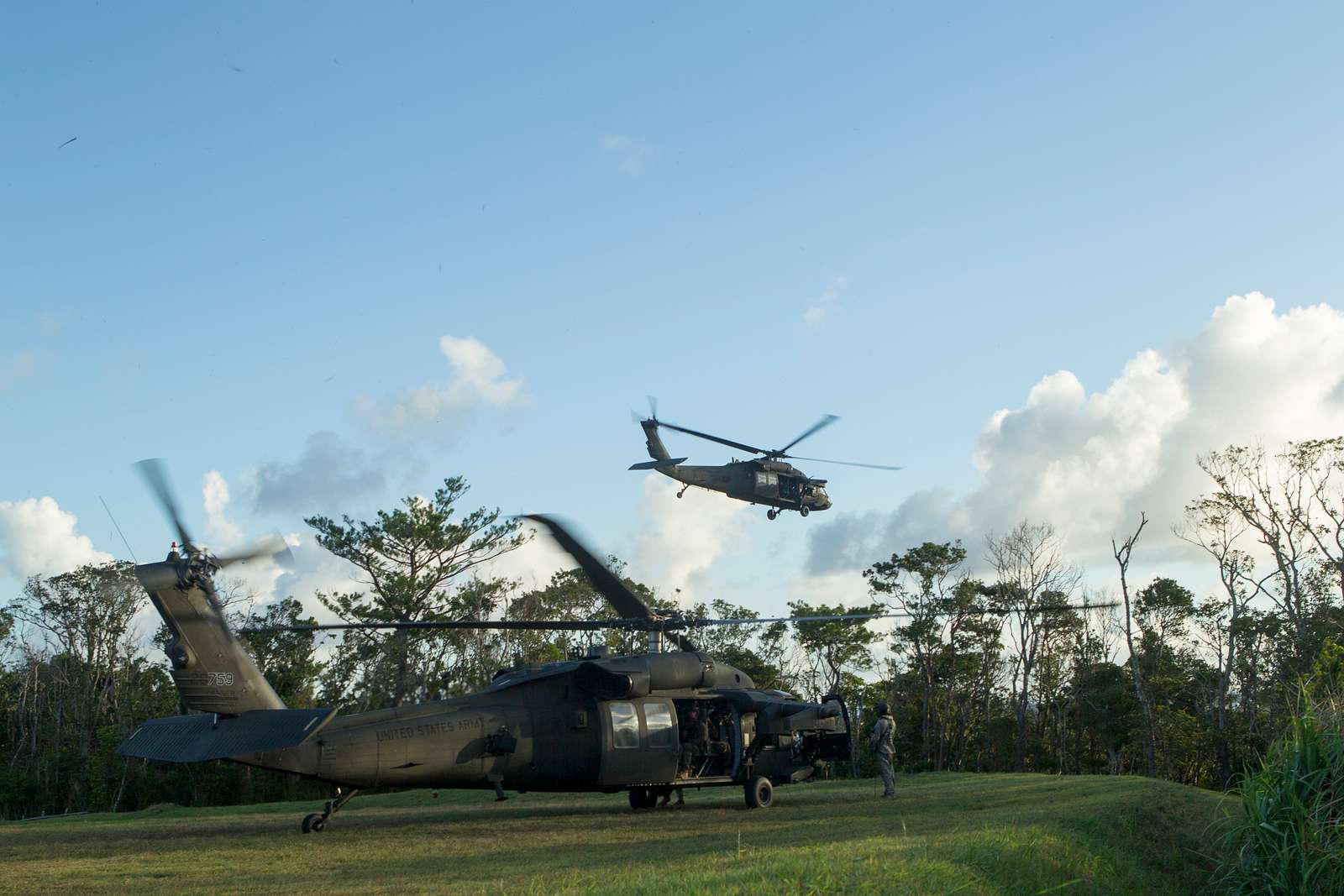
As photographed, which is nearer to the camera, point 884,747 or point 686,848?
point 686,848

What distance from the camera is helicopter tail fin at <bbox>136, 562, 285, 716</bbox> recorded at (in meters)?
13.9

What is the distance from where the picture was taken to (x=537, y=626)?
17.1 meters

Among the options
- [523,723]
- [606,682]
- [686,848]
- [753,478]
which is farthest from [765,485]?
[686,848]

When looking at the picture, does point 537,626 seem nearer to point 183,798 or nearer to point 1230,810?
point 1230,810

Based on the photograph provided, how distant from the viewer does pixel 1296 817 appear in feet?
35.5

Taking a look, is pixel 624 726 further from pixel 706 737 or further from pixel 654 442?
A: pixel 654 442

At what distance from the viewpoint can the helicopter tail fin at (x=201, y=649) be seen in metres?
13.9

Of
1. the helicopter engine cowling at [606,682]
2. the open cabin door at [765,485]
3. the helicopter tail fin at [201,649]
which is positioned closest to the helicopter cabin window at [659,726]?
the helicopter engine cowling at [606,682]

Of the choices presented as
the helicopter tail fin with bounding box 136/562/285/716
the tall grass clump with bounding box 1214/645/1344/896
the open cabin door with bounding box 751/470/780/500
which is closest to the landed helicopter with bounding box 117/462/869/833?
the helicopter tail fin with bounding box 136/562/285/716

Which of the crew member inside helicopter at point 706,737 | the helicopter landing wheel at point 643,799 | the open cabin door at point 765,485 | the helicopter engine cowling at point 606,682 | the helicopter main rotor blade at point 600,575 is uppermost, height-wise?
the open cabin door at point 765,485

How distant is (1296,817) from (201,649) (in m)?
13.2

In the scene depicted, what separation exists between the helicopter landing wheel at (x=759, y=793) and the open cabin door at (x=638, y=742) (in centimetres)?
144

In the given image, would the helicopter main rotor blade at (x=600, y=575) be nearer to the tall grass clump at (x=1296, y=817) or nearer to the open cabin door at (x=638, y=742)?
the open cabin door at (x=638, y=742)

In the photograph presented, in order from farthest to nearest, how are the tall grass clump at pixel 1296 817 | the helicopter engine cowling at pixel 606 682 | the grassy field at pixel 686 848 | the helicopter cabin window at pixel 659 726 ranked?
→ the helicopter cabin window at pixel 659 726 → the helicopter engine cowling at pixel 606 682 → the tall grass clump at pixel 1296 817 → the grassy field at pixel 686 848
